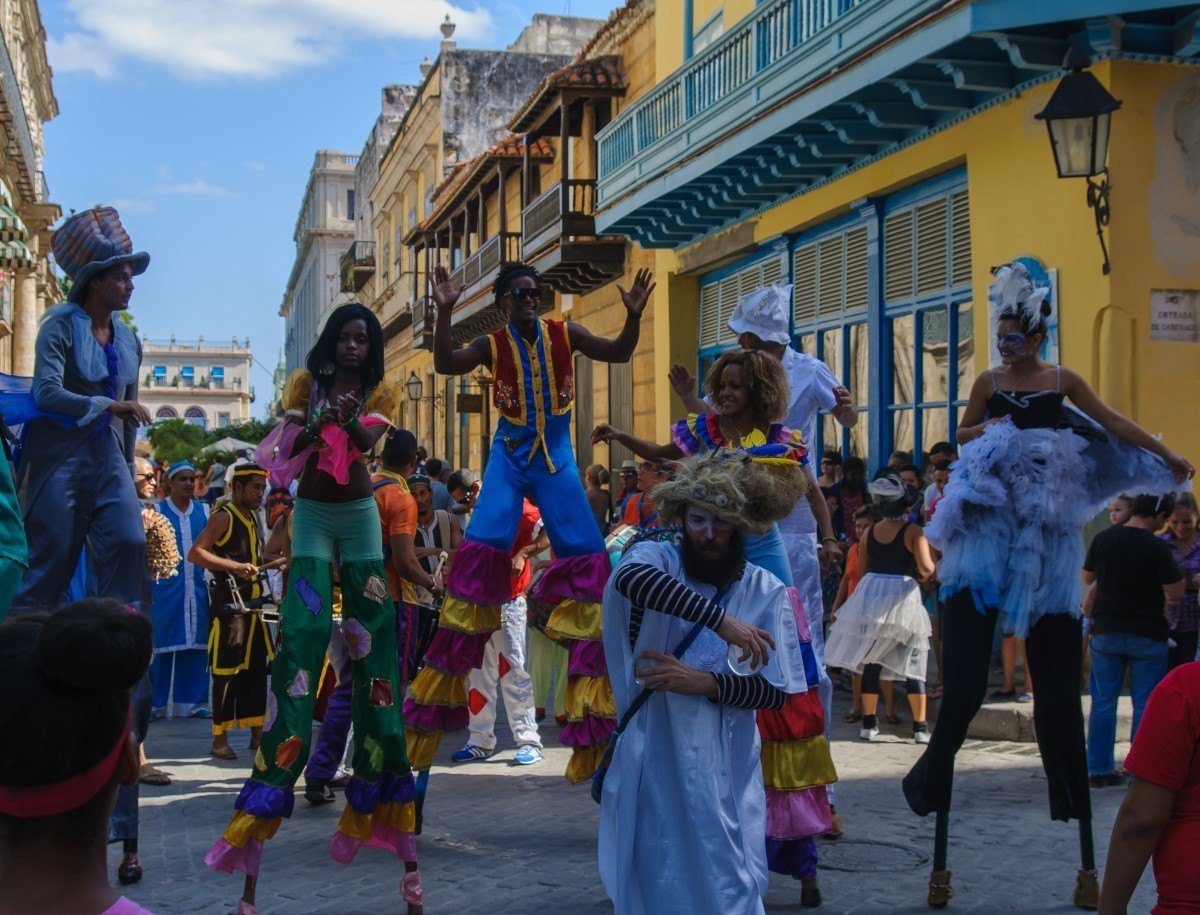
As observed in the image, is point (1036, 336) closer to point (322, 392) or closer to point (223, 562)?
point (322, 392)

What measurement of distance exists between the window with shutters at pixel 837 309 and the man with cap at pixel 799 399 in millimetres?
8267

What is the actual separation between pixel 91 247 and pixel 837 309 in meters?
10.7

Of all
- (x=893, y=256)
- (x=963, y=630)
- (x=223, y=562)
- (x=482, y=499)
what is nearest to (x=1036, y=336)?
(x=963, y=630)

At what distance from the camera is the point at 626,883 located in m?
4.22

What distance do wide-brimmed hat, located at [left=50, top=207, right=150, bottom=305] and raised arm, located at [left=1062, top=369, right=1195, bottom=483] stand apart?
140 inches

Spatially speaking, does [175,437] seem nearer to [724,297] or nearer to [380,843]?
[724,297]

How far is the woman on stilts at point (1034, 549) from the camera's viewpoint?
17.6 feet

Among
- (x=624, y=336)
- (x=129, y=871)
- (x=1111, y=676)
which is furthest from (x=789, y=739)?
(x=1111, y=676)

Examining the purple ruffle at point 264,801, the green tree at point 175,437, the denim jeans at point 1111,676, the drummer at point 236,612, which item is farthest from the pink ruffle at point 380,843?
the green tree at point 175,437

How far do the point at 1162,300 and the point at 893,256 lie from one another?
3762mm

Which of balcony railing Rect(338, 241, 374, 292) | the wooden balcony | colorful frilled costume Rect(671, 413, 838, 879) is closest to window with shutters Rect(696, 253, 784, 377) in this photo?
the wooden balcony

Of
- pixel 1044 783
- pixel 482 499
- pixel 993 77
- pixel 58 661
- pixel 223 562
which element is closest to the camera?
pixel 58 661

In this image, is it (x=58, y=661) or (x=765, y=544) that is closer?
(x=58, y=661)

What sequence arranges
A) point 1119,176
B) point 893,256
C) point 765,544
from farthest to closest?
1. point 893,256
2. point 1119,176
3. point 765,544
